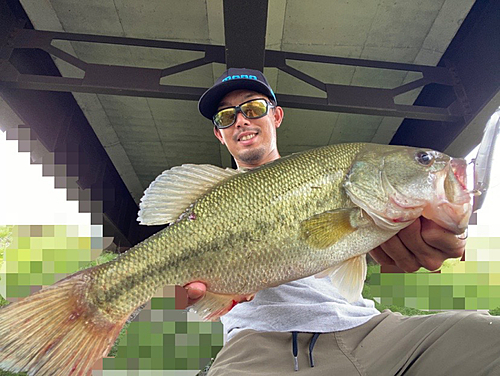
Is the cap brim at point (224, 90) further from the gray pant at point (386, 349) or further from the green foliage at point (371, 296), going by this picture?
the green foliage at point (371, 296)

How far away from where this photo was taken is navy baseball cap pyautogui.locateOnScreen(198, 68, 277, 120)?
9.62 feet

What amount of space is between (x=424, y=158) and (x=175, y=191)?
1.20 meters

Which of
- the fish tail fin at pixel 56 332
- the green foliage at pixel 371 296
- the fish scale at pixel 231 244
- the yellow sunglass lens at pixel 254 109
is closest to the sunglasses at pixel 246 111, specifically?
the yellow sunglass lens at pixel 254 109

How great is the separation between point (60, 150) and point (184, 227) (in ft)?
14.6

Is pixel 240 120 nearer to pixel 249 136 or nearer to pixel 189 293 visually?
pixel 249 136

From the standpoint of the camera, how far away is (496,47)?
385 centimetres

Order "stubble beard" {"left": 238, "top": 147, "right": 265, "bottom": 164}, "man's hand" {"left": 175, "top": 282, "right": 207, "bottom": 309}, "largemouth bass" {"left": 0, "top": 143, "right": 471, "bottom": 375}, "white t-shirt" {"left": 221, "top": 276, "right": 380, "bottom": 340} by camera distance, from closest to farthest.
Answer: "largemouth bass" {"left": 0, "top": 143, "right": 471, "bottom": 375} → "man's hand" {"left": 175, "top": 282, "right": 207, "bottom": 309} → "white t-shirt" {"left": 221, "top": 276, "right": 380, "bottom": 340} → "stubble beard" {"left": 238, "top": 147, "right": 265, "bottom": 164}

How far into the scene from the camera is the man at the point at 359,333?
65.5 inches

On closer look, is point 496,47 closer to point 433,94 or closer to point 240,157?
point 433,94

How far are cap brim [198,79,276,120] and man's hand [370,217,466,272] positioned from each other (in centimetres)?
169

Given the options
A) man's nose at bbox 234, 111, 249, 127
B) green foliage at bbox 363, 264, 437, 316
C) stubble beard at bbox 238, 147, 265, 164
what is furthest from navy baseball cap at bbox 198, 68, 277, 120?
green foliage at bbox 363, 264, 437, 316

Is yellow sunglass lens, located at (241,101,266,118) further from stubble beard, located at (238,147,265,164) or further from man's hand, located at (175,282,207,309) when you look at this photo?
man's hand, located at (175,282,207,309)

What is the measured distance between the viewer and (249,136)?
2865 millimetres

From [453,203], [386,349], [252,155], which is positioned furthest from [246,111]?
[386,349]
